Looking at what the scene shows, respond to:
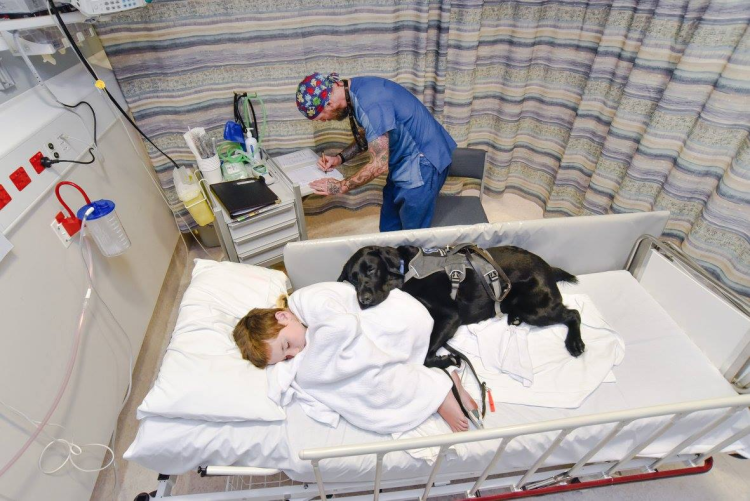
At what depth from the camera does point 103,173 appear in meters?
1.66

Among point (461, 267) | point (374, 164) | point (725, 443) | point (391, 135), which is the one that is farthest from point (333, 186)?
point (725, 443)

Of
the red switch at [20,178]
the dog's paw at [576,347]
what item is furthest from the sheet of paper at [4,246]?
the dog's paw at [576,347]

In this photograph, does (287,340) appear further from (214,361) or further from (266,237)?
(266,237)

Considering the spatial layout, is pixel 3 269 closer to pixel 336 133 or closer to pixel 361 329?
pixel 361 329

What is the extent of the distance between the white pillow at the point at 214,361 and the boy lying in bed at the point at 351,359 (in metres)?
0.05

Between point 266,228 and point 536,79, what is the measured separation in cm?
186

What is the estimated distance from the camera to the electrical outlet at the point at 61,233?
1.31 metres

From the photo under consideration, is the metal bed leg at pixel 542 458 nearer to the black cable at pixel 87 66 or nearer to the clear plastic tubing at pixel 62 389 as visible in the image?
the clear plastic tubing at pixel 62 389

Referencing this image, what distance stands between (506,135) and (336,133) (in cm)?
114

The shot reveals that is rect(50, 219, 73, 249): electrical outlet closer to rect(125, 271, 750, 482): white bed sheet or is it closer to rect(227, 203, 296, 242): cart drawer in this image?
rect(227, 203, 296, 242): cart drawer

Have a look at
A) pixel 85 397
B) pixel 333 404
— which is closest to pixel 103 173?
pixel 85 397

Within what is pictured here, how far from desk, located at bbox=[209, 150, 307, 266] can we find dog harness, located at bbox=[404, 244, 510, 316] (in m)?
0.74

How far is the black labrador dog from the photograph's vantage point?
1.39m

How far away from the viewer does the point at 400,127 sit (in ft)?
5.86
